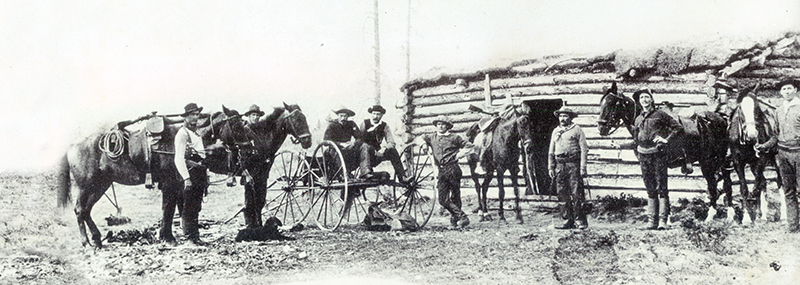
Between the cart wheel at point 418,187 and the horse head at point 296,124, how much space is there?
115 cm

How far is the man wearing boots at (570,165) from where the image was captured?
21.4 ft

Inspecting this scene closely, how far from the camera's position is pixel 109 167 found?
6125 mm

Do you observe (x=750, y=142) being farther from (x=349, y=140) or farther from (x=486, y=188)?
(x=349, y=140)

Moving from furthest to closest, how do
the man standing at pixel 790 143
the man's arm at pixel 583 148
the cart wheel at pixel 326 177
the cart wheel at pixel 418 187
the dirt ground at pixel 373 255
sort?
1. the cart wheel at pixel 418 187
2. the cart wheel at pixel 326 177
3. the man's arm at pixel 583 148
4. the man standing at pixel 790 143
5. the dirt ground at pixel 373 255

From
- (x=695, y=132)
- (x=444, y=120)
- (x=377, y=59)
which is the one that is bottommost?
(x=695, y=132)

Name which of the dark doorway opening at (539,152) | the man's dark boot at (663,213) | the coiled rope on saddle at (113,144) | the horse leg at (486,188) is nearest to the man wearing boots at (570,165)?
the dark doorway opening at (539,152)

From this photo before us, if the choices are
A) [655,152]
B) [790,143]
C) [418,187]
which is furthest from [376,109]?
[790,143]

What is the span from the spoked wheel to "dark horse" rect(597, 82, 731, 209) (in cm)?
182

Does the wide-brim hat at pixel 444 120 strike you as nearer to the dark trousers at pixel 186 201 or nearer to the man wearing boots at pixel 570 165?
the man wearing boots at pixel 570 165

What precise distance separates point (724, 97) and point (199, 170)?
5087 mm

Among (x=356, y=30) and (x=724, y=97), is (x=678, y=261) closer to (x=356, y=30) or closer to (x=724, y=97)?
(x=724, y=97)

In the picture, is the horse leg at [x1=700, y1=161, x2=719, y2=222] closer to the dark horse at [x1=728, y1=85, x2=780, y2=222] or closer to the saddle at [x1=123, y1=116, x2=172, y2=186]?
the dark horse at [x1=728, y1=85, x2=780, y2=222]

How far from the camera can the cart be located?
6777mm

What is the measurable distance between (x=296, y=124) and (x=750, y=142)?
4411 mm
